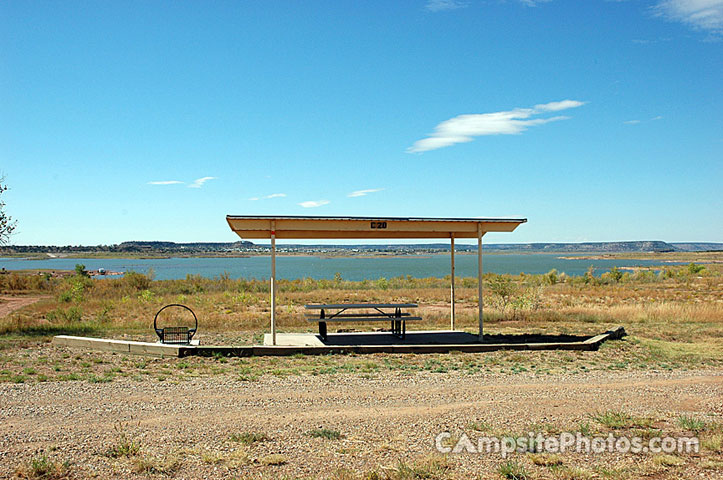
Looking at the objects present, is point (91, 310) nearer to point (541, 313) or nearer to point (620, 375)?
point (541, 313)

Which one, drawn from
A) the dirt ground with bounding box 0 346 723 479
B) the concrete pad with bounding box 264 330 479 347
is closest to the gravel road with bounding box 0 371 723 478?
the dirt ground with bounding box 0 346 723 479

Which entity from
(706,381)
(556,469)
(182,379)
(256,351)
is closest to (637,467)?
(556,469)

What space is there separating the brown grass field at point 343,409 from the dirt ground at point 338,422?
0.07ft

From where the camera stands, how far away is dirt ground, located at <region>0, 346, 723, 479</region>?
4.77 m

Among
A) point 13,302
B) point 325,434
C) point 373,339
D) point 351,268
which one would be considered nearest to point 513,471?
point 325,434

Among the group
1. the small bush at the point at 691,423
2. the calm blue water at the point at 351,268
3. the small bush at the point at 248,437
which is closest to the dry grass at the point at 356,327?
the small bush at the point at 248,437

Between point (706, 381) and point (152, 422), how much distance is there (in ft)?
24.5

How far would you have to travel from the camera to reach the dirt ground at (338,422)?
15.7 feet

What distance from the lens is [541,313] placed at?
17859 mm

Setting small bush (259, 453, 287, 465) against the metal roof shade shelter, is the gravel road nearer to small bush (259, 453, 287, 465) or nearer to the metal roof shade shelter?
small bush (259, 453, 287, 465)

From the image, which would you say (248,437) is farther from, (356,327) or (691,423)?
(356,327)

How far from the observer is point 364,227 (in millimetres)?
12672

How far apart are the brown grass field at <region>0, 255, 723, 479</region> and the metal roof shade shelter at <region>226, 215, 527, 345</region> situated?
2.34m

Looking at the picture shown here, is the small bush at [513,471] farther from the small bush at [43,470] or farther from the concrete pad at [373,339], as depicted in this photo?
the concrete pad at [373,339]
